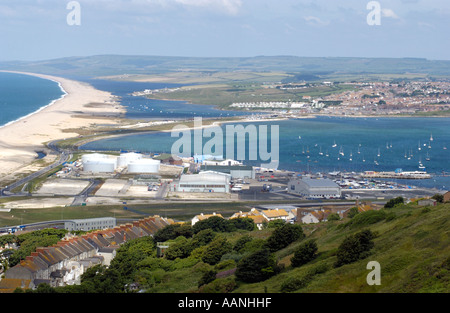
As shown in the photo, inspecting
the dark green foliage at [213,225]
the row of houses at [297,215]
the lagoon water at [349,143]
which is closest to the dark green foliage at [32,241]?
the dark green foliage at [213,225]

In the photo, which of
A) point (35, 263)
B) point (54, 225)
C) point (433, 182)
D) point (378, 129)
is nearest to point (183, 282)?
point (35, 263)

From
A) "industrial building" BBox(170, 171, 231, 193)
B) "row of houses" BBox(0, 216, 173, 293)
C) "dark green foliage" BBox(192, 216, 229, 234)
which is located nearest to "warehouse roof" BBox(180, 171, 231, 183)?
"industrial building" BBox(170, 171, 231, 193)

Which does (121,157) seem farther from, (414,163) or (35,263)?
(35,263)

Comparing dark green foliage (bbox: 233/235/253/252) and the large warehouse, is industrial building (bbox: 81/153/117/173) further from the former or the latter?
dark green foliage (bbox: 233/235/253/252)

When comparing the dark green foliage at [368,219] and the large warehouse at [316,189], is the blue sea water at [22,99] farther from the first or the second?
the dark green foliage at [368,219]

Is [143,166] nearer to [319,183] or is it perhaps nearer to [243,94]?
[319,183]

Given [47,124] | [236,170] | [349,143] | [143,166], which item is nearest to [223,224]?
[236,170]
